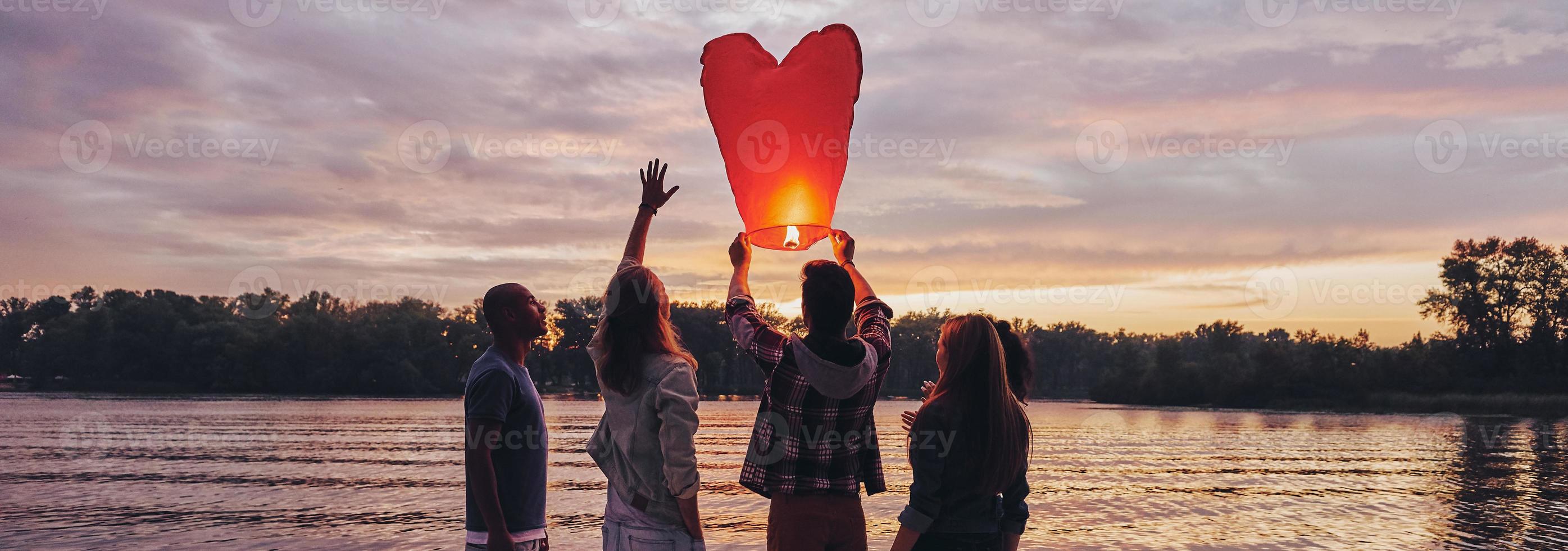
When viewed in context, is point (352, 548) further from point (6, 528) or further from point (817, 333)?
point (817, 333)

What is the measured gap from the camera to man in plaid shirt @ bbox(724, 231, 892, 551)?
3.73m

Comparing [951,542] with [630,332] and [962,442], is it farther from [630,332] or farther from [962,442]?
[630,332]

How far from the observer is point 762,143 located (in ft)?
14.2

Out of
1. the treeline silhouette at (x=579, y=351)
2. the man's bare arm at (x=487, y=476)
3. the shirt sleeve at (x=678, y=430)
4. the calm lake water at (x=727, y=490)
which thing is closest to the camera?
the shirt sleeve at (x=678, y=430)

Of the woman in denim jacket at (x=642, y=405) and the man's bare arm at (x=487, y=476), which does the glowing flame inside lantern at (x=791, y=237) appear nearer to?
the woman in denim jacket at (x=642, y=405)

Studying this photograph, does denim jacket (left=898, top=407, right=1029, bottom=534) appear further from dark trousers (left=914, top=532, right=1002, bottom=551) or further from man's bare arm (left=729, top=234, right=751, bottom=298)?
man's bare arm (left=729, top=234, right=751, bottom=298)

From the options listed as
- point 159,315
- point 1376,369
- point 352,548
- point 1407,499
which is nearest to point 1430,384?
point 1376,369

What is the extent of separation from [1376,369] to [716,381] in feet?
238

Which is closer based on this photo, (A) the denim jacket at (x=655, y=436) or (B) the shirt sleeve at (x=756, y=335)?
(A) the denim jacket at (x=655, y=436)

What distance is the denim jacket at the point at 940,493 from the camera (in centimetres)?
388

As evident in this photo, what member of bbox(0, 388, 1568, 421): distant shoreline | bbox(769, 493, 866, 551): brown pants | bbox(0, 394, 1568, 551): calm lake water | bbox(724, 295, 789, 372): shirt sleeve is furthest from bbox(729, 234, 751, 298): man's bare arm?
bbox(0, 388, 1568, 421): distant shoreline

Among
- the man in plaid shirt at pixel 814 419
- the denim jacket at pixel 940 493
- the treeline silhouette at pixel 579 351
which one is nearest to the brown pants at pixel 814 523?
the man in plaid shirt at pixel 814 419

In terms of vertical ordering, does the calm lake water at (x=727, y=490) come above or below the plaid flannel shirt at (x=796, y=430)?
below

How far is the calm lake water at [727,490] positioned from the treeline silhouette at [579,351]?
3377cm
